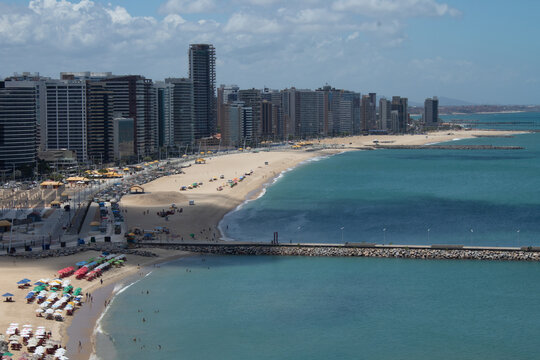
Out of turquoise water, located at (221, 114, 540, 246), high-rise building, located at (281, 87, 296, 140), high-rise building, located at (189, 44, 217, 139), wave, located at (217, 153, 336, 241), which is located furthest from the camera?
high-rise building, located at (281, 87, 296, 140)

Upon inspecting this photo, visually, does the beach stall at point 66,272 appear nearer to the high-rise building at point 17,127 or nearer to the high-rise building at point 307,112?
the high-rise building at point 17,127

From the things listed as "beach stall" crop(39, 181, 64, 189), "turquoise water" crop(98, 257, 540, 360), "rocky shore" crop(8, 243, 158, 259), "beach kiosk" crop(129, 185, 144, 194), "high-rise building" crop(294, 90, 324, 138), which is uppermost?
"high-rise building" crop(294, 90, 324, 138)

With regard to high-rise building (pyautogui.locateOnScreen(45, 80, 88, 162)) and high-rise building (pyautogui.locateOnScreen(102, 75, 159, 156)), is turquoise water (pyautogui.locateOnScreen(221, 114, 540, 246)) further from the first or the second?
high-rise building (pyautogui.locateOnScreen(45, 80, 88, 162))

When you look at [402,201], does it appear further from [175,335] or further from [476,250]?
[175,335]

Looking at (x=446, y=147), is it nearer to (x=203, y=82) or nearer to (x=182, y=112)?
(x=203, y=82)

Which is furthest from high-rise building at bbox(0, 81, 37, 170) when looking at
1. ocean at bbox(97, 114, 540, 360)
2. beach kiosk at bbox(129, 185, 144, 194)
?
ocean at bbox(97, 114, 540, 360)

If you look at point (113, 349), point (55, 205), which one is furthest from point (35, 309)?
point (55, 205)

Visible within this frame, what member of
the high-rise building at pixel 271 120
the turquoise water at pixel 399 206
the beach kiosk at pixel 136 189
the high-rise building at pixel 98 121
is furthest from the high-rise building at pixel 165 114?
the beach kiosk at pixel 136 189

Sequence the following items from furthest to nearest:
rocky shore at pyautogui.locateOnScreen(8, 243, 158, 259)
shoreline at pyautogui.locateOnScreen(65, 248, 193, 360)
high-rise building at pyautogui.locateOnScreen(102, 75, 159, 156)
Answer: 1. high-rise building at pyautogui.locateOnScreen(102, 75, 159, 156)
2. rocky shore at pyautogui.locateOnScreen(8, 243, 158, 259)
3. shoreline at pyautogui.locateOnScreen(65, 248, 193, 360)
